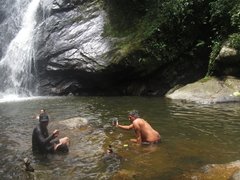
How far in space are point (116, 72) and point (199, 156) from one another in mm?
13856

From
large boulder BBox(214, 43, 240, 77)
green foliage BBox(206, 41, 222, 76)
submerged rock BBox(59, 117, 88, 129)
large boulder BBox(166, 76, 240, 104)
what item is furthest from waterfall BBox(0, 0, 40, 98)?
submerged rock BBox(59, 117, 88, 129)

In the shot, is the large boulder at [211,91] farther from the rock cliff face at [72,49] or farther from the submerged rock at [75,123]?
the submerged rock at [75,123]

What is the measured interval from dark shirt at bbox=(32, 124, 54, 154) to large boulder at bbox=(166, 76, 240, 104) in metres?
10.2

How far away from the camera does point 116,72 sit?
24.3 m

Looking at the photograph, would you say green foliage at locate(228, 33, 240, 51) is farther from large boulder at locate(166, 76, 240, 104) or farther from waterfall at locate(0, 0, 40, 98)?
waterfall at locate(0, 0, 40, 98)

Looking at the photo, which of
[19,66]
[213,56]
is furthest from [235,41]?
[19,66]

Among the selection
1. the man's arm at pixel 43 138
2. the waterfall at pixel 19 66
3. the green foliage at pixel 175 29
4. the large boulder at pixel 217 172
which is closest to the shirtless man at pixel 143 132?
the man's arm at pixel 43 138

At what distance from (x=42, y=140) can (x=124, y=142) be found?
8.96 ft

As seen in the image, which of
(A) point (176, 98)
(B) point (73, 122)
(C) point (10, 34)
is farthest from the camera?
(C) point (10, 34)

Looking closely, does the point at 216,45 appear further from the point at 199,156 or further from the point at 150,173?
the point at 150,173

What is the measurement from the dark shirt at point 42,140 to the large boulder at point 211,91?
33.5 ft

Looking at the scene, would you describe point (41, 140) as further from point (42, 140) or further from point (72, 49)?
point (72, 49)

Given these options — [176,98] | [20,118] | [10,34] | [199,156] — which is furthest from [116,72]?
[199,156]

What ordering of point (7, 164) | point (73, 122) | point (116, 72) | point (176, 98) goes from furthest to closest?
1. point (116, 72)
2. point (176, 98)
3. point (73, 122)
4. point (7, 164)
